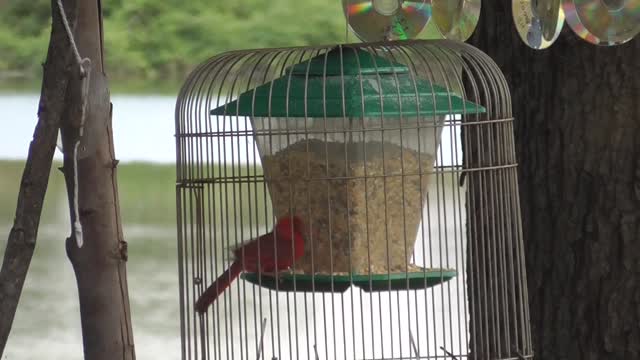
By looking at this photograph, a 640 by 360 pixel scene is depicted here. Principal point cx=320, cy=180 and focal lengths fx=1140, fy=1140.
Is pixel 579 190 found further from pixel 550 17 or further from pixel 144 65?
pixel 144 65

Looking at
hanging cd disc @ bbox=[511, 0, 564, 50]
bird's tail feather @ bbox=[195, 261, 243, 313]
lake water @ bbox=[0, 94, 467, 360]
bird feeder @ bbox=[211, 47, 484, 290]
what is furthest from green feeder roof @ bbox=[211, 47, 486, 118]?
lake water @ bbox=[0, 94, 467, 360]

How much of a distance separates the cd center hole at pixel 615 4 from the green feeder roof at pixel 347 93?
0.25 metres

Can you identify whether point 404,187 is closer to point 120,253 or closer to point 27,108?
point 120,253

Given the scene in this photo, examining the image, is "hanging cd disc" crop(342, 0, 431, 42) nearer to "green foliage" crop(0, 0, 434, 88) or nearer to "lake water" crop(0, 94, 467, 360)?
"lake water" crop(0, 94, 467, 360)

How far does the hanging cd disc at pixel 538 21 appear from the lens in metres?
1.62

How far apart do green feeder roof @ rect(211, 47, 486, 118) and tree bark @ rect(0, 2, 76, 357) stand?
39cm

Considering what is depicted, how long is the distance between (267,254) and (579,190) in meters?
0.68

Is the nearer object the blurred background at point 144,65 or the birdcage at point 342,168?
the birdcage at point 342,168

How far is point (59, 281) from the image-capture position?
19.0 feet

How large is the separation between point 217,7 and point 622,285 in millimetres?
7895

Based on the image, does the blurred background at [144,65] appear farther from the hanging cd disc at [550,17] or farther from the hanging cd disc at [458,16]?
the hanging cd disc at [550,17]

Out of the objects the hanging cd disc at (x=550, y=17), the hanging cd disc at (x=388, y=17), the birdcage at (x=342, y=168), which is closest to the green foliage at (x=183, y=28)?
the hanging cd disc at (x=388, y=17)

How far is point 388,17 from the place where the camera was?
1.92 metres

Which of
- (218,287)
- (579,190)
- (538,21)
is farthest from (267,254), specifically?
(579,190)
